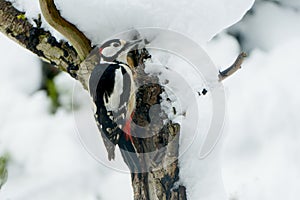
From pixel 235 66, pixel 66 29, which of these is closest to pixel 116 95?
pixel 66 29

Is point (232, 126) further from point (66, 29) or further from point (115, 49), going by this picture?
point (66, 29)

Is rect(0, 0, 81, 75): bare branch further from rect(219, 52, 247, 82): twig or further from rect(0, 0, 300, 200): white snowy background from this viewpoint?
rect(0, 0, 300, 200): white snowy background

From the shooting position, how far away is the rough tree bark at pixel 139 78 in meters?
1.45

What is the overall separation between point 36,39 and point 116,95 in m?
0.31

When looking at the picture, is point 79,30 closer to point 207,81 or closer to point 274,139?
point 207,81

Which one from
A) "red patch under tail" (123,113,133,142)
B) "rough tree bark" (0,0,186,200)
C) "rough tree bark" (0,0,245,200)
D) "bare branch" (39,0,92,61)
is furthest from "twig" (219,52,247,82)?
"bare branch" (39,0,92,61)

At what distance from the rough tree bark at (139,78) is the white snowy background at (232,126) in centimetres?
52

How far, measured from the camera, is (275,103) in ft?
7.69

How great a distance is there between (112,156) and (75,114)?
0.77 feet

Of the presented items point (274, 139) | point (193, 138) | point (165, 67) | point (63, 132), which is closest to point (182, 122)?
point (193, 138)

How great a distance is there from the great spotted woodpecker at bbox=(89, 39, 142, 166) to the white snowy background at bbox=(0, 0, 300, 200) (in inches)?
19.9

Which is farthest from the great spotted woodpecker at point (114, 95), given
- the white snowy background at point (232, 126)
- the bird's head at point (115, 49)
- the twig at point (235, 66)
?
the white snowy background at point (232, 126)

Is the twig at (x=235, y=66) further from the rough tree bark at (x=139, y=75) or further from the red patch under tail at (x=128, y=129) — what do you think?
the red patch under tail at (x=128, y=129)

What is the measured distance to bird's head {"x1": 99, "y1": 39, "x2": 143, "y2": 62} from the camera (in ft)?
4.74
